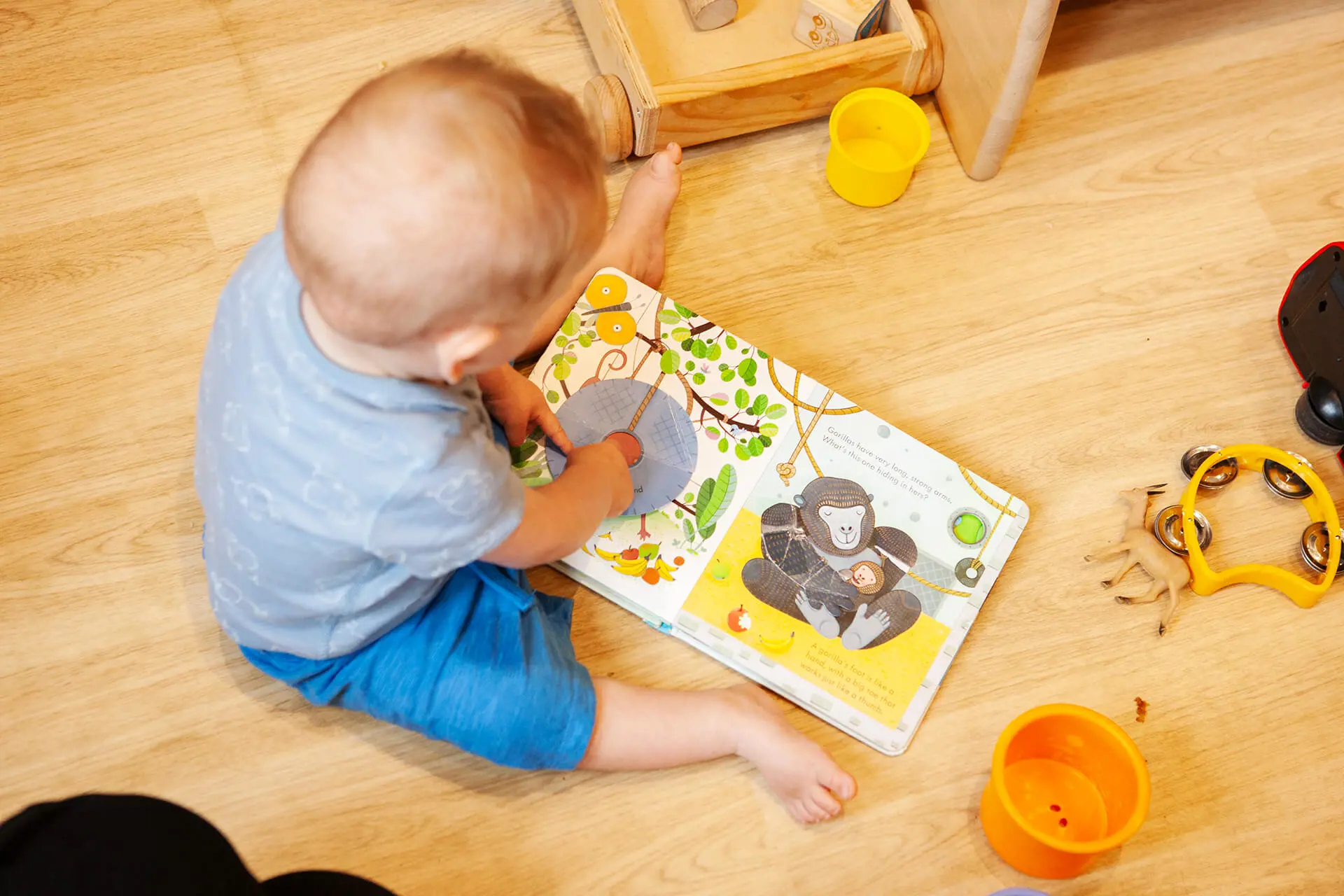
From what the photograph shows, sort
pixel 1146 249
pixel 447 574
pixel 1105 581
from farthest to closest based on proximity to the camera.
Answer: pixel 1146 249 < pixel 1105 581 < pixel 447 574

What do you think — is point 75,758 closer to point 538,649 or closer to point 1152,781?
point 538,649

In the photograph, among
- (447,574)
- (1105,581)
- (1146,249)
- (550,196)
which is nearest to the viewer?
(550,196)

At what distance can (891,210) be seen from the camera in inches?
41.7

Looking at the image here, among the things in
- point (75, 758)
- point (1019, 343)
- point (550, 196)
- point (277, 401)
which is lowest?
point (75, 758)

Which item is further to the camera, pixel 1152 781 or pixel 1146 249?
pixel 1146 249

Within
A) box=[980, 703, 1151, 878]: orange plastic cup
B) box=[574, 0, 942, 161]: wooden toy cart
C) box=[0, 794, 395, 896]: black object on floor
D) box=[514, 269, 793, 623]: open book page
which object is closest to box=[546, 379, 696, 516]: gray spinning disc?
box=[514, 269, 793, 623]: open book page

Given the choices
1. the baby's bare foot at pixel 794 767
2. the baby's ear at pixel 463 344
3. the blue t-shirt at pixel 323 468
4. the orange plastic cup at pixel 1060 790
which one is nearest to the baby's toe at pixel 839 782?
the baby's bare foot at pixel 794 767

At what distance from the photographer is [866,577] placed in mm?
900

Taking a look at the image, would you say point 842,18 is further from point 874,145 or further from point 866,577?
point 866,577

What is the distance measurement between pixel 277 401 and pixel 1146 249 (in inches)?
31.8

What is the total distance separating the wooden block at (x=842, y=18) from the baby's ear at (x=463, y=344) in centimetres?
62

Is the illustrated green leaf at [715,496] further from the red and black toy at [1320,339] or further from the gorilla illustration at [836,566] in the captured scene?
the red and black toy at [1320,339]

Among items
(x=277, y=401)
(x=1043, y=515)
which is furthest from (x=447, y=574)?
(x=1043, y=515)

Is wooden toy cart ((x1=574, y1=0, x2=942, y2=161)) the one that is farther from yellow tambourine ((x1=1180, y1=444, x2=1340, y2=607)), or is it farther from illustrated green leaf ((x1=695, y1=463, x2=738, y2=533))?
yellow tambourine ((x1=1180, y1=444, x2=1340, y2=607))
